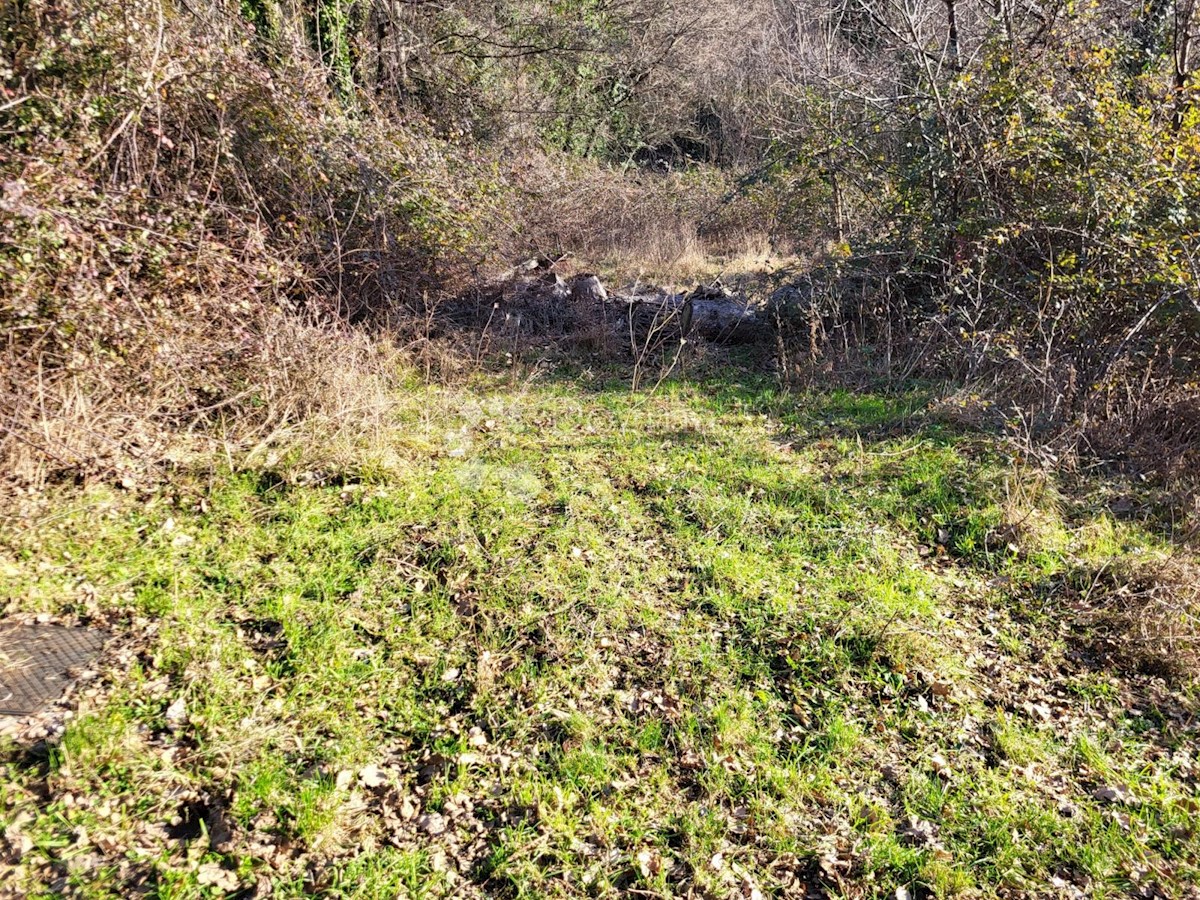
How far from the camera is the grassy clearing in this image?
2807mm

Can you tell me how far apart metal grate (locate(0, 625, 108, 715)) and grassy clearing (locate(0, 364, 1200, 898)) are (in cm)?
12

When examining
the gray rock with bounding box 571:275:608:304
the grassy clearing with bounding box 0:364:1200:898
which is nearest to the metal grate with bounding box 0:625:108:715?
the grassy clearing with bounding box 0:364:1200:898

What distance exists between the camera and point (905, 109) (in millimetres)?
7695

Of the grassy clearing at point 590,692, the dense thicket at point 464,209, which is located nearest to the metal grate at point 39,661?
the grassy clearing at point 590,692

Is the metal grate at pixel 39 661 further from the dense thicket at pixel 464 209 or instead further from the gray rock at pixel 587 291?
the gray rock at pixel 587 291

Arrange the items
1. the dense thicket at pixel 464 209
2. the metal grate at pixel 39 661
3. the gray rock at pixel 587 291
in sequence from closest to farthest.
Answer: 1. the metal grate at pixel 39 661
2. the dense thicket at pixel 464 209
3. the gray rock at pixel 587 291

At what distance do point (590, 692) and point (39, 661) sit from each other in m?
2.45

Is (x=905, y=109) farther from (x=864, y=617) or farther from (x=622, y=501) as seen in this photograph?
(x=864, y=617)

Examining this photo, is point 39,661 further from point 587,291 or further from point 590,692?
point 587,291

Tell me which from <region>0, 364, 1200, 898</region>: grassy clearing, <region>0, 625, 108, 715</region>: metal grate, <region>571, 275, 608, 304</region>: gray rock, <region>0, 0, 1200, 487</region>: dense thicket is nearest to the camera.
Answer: <region>0, 364, 1200, 898</region>: grassy clearing

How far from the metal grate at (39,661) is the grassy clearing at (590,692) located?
0.12 metres

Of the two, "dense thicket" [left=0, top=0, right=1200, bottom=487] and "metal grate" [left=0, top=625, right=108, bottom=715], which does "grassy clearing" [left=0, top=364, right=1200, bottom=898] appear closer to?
"metal grate" [left=0, top=625, right=108, bottom=715]

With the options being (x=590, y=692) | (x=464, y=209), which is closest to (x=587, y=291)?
→ (x=464, y=209)

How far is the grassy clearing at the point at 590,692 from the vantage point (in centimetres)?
281
